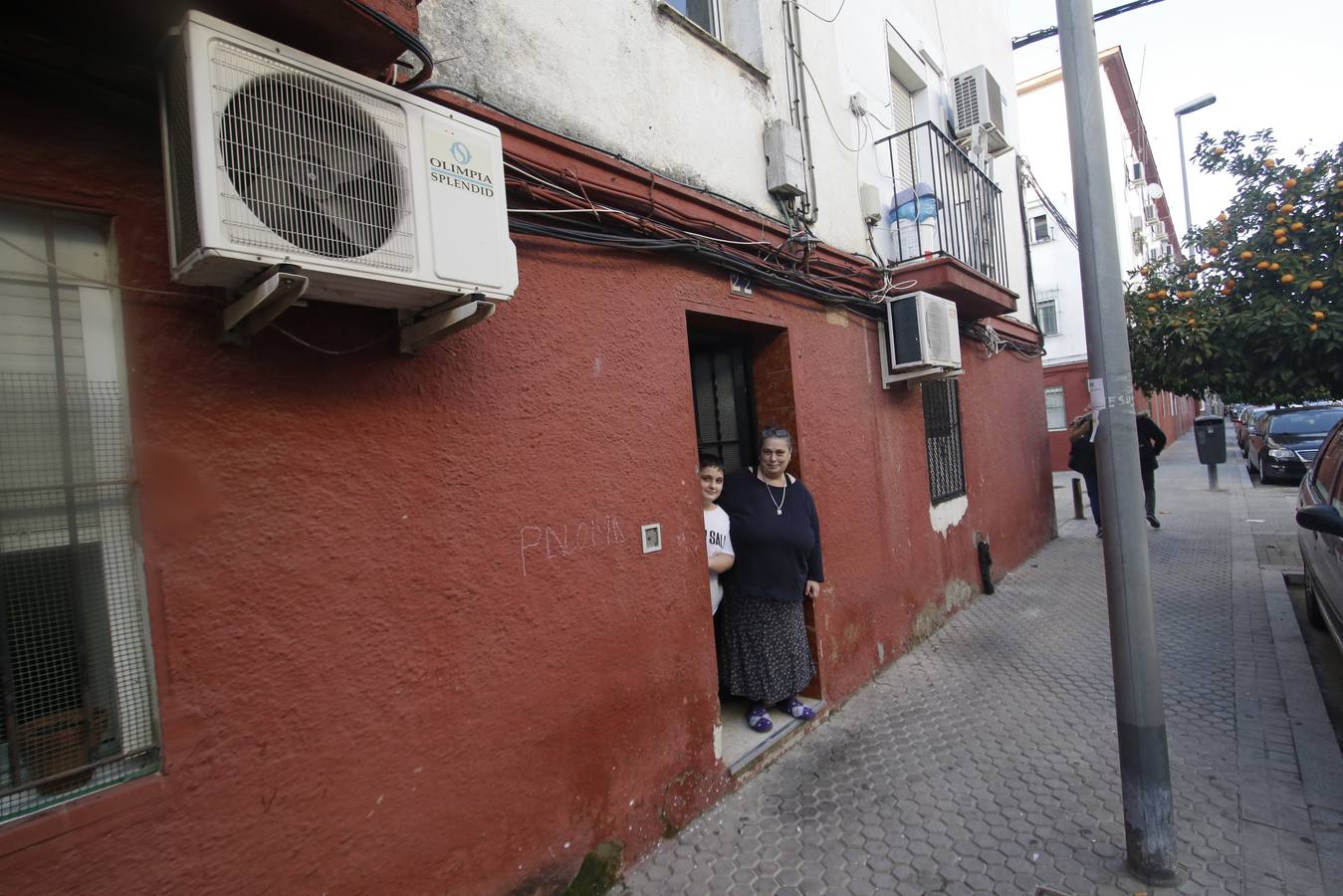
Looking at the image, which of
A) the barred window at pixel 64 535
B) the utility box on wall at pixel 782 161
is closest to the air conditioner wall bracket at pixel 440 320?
the barred window at pixel 64 535

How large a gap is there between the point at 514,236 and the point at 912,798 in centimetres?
329

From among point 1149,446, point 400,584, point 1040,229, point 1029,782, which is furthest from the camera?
point 1040,229

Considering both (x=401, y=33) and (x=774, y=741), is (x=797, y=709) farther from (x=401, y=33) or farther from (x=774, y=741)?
(x=401, y=33)

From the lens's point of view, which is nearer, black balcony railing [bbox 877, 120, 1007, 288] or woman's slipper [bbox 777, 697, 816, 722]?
woman's slipper [bbox 777, 697, 816, 722]

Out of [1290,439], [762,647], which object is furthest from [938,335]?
[1290,439]

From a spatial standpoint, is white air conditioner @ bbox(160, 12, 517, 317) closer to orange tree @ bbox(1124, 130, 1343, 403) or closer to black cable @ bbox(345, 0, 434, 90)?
black cable @ bbox(345, 0, 434, 90)

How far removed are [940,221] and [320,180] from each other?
17.9ft

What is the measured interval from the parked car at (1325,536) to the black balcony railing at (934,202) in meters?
3.09

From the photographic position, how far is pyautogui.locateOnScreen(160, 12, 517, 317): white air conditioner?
1757 millimetres

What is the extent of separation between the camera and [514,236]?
281 centimetres

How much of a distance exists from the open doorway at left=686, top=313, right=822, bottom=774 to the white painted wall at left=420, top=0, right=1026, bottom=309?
2.71ft

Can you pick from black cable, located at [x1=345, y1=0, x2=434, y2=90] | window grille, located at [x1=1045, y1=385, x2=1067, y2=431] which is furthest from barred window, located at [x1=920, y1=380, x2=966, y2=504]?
window grille, located at [x1=1045, y1=385, x2=1067, y2=431]

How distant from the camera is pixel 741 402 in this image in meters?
4.79

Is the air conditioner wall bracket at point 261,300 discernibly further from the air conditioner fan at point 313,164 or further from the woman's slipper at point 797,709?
the woman's slipper at point 797,709
